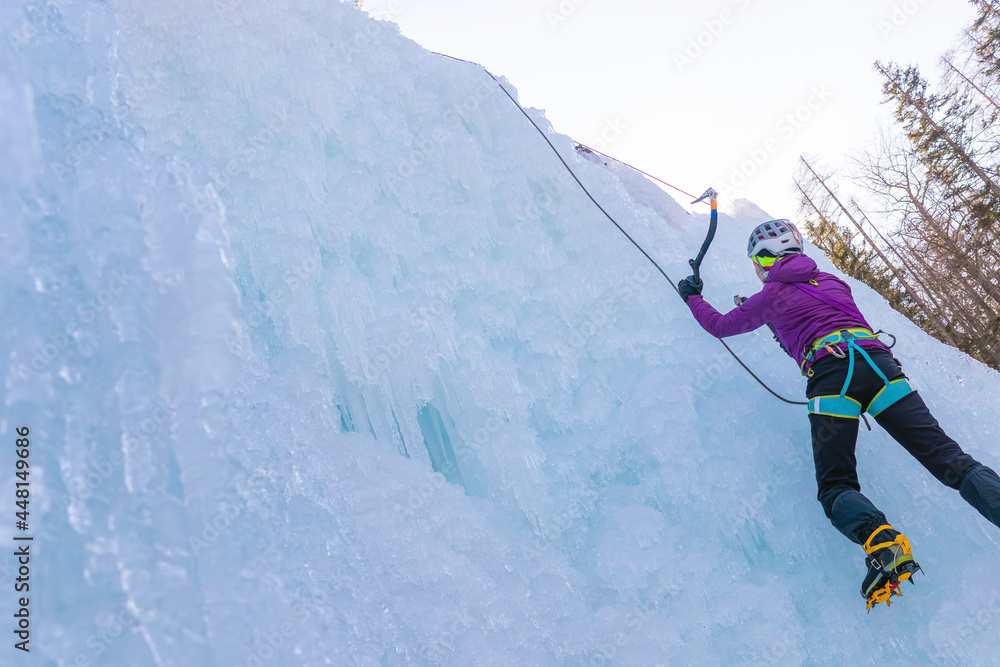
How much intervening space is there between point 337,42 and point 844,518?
4.40 m

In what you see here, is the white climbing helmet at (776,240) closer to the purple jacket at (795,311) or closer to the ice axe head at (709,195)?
the purple jacket at (795,311)

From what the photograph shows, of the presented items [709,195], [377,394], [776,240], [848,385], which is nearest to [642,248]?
[709,195]

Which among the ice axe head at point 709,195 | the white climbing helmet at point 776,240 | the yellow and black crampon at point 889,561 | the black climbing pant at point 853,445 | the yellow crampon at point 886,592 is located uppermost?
the ice axe head at point 709,195

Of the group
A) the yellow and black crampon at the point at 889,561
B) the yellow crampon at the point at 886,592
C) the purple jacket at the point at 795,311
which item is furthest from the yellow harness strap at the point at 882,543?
the purple jacket at the point at 795,311

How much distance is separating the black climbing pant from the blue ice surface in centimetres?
40

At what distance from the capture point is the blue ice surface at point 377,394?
161cm

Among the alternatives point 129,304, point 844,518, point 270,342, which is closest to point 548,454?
point 844,518

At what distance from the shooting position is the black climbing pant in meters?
2.35

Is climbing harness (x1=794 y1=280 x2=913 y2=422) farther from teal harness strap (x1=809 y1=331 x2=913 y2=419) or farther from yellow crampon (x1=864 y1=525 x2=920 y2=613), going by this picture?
yellow crampon (x1=864 y1=525 x2=920 y2=613)

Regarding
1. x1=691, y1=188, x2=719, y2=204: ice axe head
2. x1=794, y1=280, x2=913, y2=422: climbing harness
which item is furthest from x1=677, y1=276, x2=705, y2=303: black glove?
x1=794, y1=280, x2=913, y2=422: climbing harness

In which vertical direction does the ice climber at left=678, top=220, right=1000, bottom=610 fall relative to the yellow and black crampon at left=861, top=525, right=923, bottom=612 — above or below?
above

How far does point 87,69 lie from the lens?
2.38 meters

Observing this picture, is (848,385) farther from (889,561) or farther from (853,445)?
(889,561)

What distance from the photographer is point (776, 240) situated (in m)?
3.18
